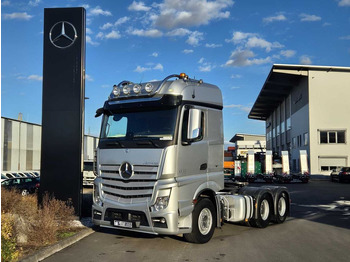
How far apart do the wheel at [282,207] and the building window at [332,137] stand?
3127cm

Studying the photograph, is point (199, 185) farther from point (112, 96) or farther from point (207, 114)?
point (112, 96)

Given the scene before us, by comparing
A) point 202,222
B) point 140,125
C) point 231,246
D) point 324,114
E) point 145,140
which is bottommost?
point 231,246

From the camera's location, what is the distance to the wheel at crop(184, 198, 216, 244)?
7086mm

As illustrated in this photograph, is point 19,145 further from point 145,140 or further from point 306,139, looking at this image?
point 145,140

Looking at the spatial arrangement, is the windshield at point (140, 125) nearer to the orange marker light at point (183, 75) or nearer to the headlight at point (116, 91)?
the headlight at point (116, 91)

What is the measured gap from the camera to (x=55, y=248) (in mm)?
6816

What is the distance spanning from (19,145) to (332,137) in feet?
116

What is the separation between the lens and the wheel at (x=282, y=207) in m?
10.1

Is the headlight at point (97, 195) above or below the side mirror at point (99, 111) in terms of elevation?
below

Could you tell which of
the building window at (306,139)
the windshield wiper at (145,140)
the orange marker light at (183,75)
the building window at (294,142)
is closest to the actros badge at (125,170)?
the windshield wiper at (145,140)

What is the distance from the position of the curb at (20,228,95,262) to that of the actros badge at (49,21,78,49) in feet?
18.0

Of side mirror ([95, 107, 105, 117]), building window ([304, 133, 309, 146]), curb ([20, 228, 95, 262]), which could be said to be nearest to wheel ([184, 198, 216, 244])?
curb ([20, 228, 95, 262])

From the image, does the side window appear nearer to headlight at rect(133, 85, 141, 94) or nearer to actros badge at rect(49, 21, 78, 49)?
headlight at rect(133, 85, 141, 94)

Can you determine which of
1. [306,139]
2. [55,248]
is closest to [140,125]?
[55,248]
